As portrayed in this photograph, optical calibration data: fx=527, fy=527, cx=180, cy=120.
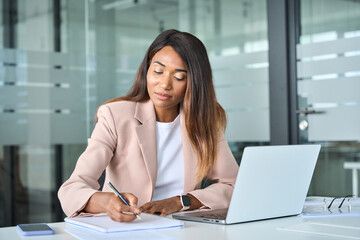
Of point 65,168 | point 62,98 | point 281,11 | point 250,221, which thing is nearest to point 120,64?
point 62,98

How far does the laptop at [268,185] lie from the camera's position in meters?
1.31

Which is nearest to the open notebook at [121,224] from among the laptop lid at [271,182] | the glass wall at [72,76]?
the laptop lid at [271,182]

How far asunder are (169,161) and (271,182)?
2.12 ft

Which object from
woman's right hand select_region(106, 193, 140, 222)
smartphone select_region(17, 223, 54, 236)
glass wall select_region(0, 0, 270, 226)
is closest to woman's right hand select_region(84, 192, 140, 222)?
woman's right hand select_region(106, 193, 140, 222)

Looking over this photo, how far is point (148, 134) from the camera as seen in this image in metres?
1.88

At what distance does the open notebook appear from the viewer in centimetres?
123

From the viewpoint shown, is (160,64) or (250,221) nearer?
(250,221)

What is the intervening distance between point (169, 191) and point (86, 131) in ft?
7.24

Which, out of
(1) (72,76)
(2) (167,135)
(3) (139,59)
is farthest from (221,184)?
(3) (139,59)

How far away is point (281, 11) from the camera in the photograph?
358 centimetres

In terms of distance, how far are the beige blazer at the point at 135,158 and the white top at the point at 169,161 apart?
5 cm

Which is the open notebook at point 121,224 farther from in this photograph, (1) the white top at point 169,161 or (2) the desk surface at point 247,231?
(1) the white top at point 169,161

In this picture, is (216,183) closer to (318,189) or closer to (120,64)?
(318,189)

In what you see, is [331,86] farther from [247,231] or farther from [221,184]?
[247,231]
